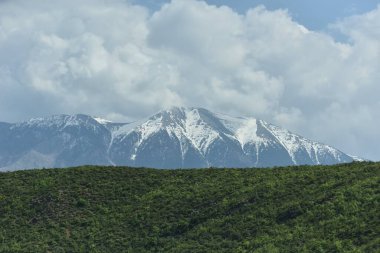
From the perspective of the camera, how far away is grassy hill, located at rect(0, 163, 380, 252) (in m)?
49.5

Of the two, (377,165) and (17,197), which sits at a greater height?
(377,165)

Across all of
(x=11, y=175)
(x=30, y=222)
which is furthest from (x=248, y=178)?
(x=11, y=175)

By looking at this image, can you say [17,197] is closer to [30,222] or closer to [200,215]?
[30,222]

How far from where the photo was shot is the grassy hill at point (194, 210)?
49531mm

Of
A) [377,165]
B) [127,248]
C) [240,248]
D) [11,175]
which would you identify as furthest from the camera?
[11,175]

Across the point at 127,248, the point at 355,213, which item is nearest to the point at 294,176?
the point at 355,213

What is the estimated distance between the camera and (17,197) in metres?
67.9

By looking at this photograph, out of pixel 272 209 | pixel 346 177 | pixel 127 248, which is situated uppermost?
pixel 346 177

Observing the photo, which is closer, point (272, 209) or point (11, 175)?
point (272, 209)

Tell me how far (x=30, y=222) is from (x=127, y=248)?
12599 millimetres

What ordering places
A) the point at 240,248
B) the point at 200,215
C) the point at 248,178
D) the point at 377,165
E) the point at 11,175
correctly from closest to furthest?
1. the point at 240,248
2. the point at 200,215
3. the point at 377,165
4. the point at 248,178
5. the point at 11,175

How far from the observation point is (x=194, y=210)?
61281mm

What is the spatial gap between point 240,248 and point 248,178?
21738mm

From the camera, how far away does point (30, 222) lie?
61.6 metres
